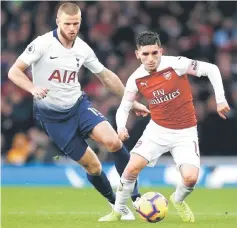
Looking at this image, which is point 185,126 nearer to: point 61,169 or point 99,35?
point 61,169

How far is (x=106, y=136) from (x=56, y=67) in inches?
42.8

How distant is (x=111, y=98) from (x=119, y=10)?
Result: 2.94 metres

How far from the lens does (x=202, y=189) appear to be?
17.3 meters

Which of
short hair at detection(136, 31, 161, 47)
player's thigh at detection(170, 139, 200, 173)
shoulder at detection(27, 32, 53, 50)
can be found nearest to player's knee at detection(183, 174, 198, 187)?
player's thigh at detection(170, 139, 200, 173)

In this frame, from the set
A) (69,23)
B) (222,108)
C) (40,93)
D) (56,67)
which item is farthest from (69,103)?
(222,108)

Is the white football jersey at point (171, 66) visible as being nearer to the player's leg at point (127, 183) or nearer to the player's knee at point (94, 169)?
the player's leg at point (127, 183)

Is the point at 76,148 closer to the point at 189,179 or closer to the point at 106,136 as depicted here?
the point at 106,136

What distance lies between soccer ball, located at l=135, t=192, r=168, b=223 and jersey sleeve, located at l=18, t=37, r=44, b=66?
7.08ft

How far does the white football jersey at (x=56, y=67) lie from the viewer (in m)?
11.1

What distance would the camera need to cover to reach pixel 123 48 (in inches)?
793

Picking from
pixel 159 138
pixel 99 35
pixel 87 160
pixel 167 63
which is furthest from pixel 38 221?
pixel 99 35

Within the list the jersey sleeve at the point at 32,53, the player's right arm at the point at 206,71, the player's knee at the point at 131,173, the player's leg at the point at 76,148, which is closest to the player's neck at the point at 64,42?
the jersey sleeve at the point at 32,53

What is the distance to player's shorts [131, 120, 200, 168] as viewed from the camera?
10.8 m

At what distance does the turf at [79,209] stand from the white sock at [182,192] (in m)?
0.28
